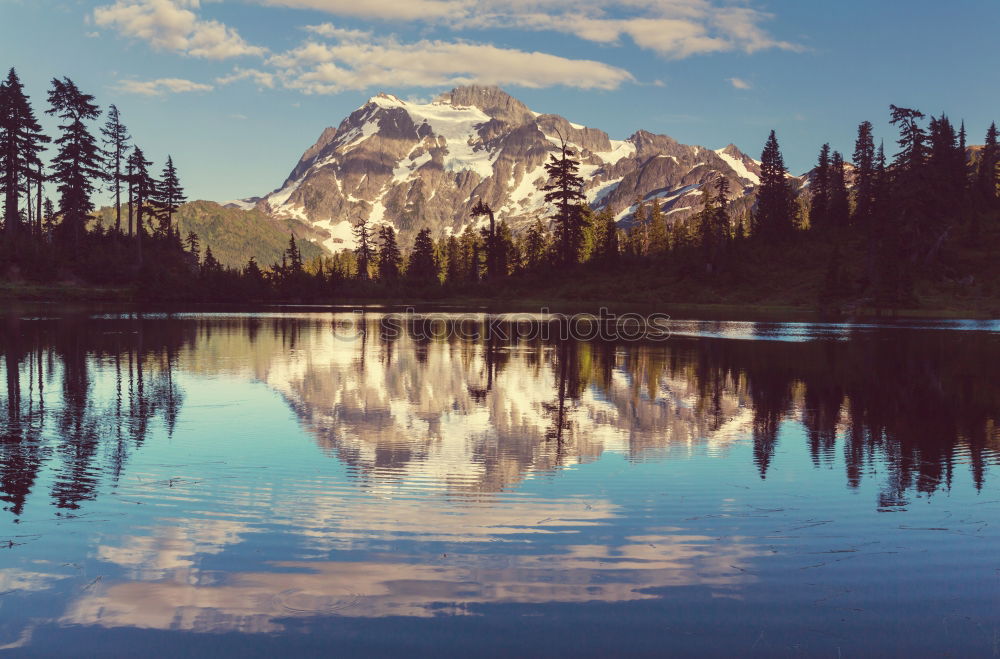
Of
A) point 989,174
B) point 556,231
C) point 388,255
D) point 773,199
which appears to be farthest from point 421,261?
point 989,174

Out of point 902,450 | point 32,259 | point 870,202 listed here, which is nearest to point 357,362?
point 902,450

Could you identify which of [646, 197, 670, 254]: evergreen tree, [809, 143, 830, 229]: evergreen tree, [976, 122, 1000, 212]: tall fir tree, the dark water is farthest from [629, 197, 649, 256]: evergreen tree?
the dark water

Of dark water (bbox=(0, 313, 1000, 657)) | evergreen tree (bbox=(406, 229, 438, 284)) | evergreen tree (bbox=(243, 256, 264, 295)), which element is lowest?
dark water (bbox=(0, 313, 1000, 657))

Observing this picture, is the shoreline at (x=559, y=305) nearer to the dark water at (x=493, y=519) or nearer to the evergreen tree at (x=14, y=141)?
the evergreen tree at (x=14, y=141)

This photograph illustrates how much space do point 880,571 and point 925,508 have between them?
132 inches

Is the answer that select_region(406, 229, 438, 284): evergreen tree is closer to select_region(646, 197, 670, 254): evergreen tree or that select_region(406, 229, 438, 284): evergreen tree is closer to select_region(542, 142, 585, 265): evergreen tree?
select_region(542, 142, 585, 265): evergreen tree

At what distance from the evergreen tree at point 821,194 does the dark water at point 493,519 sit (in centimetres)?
10871

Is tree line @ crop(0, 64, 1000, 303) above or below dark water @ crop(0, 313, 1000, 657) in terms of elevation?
above

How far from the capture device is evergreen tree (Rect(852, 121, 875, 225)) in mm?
121062

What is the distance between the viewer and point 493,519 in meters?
10.3

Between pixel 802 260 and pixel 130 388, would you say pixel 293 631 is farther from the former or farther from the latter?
pixel 802 260

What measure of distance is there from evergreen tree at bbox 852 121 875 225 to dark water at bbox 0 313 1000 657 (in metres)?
108

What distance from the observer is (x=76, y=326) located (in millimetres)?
44969

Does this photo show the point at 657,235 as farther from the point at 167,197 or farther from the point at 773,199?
the point at 167,197
